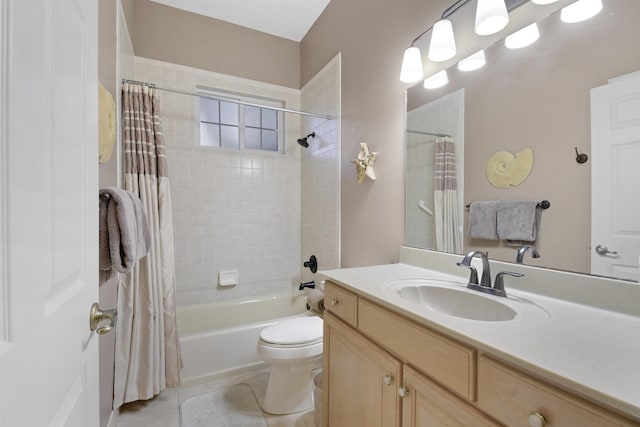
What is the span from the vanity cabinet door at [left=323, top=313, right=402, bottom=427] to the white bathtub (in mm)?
1012

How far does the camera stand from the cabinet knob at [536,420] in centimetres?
52

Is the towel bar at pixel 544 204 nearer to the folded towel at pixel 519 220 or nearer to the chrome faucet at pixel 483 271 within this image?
the folded towel at pixel 519 220

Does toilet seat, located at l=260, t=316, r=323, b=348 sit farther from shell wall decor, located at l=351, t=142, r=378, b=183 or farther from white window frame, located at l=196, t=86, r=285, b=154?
white window frame, located at l=196, t=86, r=285, b=154

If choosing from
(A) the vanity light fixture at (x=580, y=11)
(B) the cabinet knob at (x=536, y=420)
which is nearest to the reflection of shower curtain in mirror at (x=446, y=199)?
(A) the vanity light fixture at (x=580, y=11)

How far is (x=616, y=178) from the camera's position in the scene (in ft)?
2.74

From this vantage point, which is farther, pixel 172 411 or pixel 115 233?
pixel 172 411

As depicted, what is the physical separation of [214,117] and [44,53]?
2247 mm

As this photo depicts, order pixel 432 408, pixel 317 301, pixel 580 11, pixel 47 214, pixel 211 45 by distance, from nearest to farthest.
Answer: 1. pixel 47 214
2. pixel 432 408
3. pixel 580 11
4. pixel 317 301
5. pixel 211 45

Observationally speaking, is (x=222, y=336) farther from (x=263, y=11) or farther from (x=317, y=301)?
(x=263, y=11)

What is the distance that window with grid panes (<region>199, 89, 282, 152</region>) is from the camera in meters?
2.57

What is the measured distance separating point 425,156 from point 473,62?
A: 1.49 feet

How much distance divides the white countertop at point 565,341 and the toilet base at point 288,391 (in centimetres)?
104

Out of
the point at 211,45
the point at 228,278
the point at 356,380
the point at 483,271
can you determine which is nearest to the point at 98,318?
the point at 356,380

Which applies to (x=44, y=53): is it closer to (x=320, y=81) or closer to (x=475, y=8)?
(x=475, y=8)
